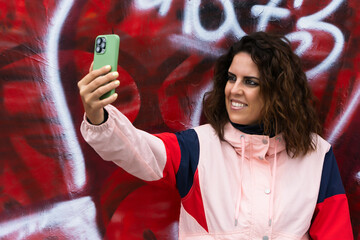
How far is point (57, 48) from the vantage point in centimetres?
171

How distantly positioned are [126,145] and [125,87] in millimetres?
572

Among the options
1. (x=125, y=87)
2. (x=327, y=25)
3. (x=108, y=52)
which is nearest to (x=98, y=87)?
(x=108, y=52)

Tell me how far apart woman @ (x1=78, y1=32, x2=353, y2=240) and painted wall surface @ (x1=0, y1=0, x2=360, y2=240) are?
0.82 ft

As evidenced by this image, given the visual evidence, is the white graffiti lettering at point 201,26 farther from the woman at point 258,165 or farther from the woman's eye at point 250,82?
the woman's eye at point 250,82

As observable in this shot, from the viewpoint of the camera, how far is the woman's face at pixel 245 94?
157 cm

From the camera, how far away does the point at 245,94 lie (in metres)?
1.57

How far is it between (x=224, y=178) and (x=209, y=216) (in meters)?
0.16

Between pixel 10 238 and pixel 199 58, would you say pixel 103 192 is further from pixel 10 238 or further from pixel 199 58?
pixel 199 58

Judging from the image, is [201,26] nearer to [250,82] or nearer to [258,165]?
[250,82]

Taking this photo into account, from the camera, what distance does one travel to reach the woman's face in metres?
1.57

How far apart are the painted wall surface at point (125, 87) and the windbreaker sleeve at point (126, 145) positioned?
42 centimetres

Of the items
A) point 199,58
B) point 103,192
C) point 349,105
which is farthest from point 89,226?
point 349,105

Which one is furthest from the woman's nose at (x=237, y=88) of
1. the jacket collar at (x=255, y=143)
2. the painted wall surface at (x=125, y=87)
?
the painted wall surface at (x=125, y=87)

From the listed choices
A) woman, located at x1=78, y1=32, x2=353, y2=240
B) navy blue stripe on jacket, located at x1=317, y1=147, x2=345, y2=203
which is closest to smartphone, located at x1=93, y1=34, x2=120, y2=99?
woman, located at x1=78, y1=32, x2=353, y2=240
